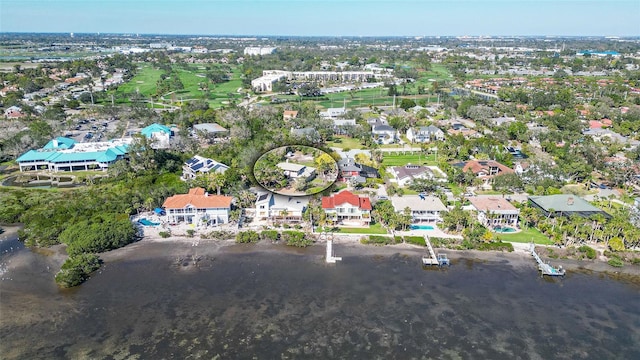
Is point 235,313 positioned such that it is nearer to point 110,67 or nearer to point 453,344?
point 453,344

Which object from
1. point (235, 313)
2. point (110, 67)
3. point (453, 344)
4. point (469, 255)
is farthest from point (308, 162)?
point (110, 67)

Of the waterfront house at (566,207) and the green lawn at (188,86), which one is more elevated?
the green lawn at (188,86)

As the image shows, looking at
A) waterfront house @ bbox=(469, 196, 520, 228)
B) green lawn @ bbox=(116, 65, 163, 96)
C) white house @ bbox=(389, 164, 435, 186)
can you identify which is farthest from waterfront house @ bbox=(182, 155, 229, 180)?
green lawn @ bbox=(116, 65, 163, 96)

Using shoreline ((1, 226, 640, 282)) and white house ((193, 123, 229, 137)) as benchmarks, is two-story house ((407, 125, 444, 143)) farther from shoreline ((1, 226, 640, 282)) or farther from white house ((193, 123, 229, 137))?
shoreline ((1, 226, 640, 282))

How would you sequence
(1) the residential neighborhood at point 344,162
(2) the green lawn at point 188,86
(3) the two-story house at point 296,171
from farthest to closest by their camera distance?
(2) the green lawn at point 188,86 < (3) the two-story house at point 296,171 < (1) the residential neighborhood at point 344,162

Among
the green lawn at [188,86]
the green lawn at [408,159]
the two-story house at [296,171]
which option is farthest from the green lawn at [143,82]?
the two-story house at [296,171]

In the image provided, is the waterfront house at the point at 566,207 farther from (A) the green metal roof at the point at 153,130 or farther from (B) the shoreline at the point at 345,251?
(A) the green metal roof at the point at 153,130

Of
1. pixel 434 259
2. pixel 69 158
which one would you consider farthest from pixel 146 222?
pixel 434 259
